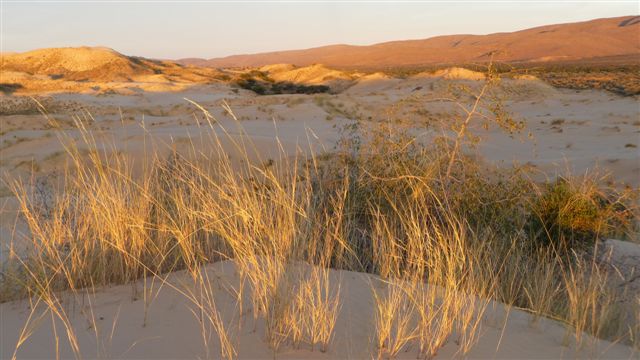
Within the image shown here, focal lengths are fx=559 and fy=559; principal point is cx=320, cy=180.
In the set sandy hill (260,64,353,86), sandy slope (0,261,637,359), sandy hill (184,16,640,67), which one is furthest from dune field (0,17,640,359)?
sandy hill (184,16,640,67)

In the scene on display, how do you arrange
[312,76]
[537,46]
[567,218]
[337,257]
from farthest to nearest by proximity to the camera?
[537,46] < [312,76] < [567,218] < [337,257]

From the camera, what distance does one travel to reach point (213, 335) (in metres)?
2.65

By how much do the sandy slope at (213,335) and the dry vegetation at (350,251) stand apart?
0.17 feet

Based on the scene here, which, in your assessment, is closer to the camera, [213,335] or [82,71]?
[213,335]

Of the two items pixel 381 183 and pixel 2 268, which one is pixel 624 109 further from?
pixel 2 268

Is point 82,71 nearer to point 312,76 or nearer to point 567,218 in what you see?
point 312,76

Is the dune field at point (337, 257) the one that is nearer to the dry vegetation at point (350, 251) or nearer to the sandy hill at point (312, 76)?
the dry vegetation at point (350, 251)

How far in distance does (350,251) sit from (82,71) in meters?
44.0

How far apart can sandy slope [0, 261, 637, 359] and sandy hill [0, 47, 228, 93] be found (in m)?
31.4

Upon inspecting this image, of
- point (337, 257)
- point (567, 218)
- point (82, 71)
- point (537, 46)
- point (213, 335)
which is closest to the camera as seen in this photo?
point (213, 335)

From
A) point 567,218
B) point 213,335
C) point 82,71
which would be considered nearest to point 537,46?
point 82,71

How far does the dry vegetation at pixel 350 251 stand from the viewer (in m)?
2.64

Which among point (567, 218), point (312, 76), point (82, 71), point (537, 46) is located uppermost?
point (537, 46)

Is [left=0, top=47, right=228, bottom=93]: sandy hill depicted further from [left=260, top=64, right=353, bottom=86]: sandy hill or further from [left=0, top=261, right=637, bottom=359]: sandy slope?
[left=0, top=261, right=637, bottom=359]: sandy slope
